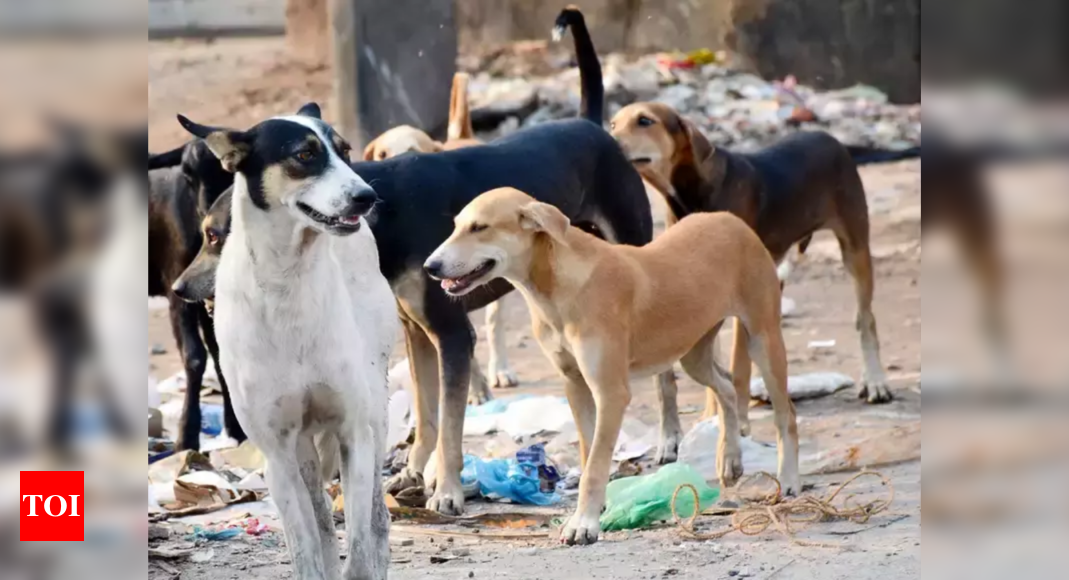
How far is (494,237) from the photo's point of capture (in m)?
5.32

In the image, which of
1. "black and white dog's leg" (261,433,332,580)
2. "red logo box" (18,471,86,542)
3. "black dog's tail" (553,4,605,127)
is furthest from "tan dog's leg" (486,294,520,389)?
"red logo box" (18,471,86,542)

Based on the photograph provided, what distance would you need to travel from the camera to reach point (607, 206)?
23.3ft

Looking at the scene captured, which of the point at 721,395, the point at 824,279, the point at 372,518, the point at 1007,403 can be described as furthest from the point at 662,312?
the point at 824,279

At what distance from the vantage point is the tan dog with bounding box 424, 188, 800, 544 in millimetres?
5336

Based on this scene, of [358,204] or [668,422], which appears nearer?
[358,204]

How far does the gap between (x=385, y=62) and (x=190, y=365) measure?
19.2 feet

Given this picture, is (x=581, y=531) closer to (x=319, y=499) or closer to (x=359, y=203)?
(x=319, y=499)

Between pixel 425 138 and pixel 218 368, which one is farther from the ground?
pixel 425 138

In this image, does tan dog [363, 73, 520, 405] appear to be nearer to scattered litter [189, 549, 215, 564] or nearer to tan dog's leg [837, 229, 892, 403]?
tan dog's leg [837, 229, 892, 403]

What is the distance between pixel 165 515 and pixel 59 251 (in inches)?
173

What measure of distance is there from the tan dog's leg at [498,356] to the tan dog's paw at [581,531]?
136 inches

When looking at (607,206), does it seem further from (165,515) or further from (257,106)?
(257,106)

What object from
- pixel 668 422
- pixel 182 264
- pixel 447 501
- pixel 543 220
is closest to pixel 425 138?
pixel 182 264

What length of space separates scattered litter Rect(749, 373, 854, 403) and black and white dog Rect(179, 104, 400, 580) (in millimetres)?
4021
